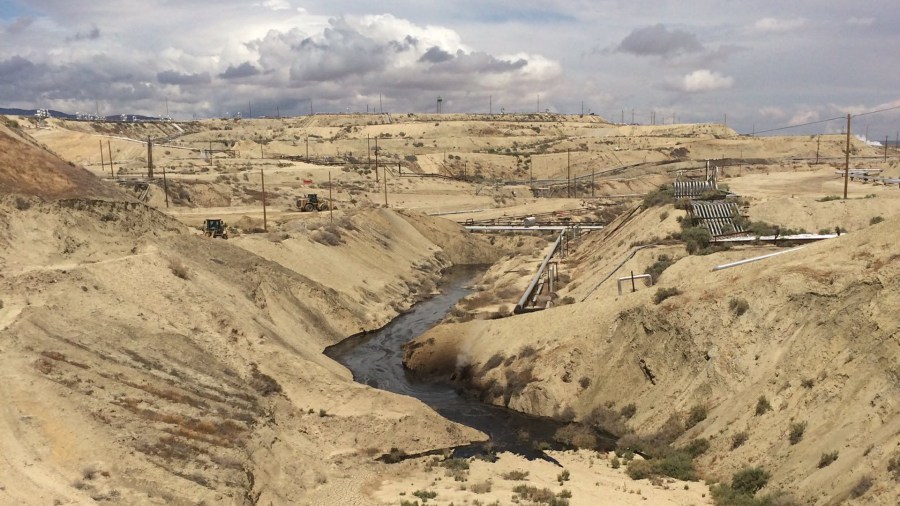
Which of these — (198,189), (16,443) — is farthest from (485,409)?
(198,189)

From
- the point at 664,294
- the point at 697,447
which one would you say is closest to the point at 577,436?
the point at 697,447

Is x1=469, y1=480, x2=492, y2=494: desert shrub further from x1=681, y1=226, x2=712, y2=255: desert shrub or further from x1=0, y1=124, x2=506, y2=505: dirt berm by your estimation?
x1=681, y1=226, x2=712, y2=255: desert shrub

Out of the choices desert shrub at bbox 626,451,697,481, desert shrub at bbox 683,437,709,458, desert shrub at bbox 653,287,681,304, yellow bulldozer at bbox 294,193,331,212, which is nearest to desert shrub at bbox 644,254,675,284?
desert shrub at bbox 653,287,681,304

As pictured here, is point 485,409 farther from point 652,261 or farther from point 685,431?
point 652,261

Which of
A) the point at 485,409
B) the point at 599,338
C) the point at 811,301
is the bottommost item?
the point at 485,409

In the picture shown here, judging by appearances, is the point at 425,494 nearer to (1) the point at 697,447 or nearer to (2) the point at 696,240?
(1) the point at 697,447

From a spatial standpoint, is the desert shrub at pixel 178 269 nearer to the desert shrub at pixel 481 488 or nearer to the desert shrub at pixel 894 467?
the desert shrub at pixel 481 488
